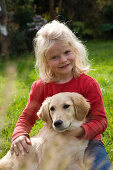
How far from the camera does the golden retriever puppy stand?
8.16 ft

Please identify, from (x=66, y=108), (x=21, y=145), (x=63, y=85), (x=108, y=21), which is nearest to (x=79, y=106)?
(x=66, y=108)

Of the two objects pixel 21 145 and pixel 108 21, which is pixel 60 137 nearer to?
pixel 21 145

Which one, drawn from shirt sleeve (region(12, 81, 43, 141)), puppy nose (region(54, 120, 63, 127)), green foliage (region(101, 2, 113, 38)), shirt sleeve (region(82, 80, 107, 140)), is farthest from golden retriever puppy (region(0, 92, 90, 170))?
green foliage (region(101, 2, 113, 38))

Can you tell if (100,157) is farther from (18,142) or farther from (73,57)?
(73,57)

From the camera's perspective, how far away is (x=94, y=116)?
111 inches

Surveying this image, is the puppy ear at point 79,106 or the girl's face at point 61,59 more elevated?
A: the girl's face at point 61,59

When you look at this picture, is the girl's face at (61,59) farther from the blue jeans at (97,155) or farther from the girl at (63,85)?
the blue jeans at (97,155)

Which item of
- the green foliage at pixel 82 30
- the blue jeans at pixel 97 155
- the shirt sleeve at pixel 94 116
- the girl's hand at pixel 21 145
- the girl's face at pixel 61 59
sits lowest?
the green foliage at pixel 82 30

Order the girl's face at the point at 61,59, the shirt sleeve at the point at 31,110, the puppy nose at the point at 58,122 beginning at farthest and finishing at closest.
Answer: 1. the shirt sleeve at the point at 31,110
2. the girl's face at the point at 61,59
3. the puppy nose at the point at 58,122

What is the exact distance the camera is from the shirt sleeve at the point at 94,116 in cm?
272

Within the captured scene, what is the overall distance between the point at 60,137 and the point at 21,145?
433 millimetres

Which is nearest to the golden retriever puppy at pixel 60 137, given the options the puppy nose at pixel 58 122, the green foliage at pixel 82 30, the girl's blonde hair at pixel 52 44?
the puppy nose at pixel 58 122

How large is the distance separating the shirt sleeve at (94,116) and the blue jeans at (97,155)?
12 centimetres

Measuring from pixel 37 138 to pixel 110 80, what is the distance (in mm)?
3823
